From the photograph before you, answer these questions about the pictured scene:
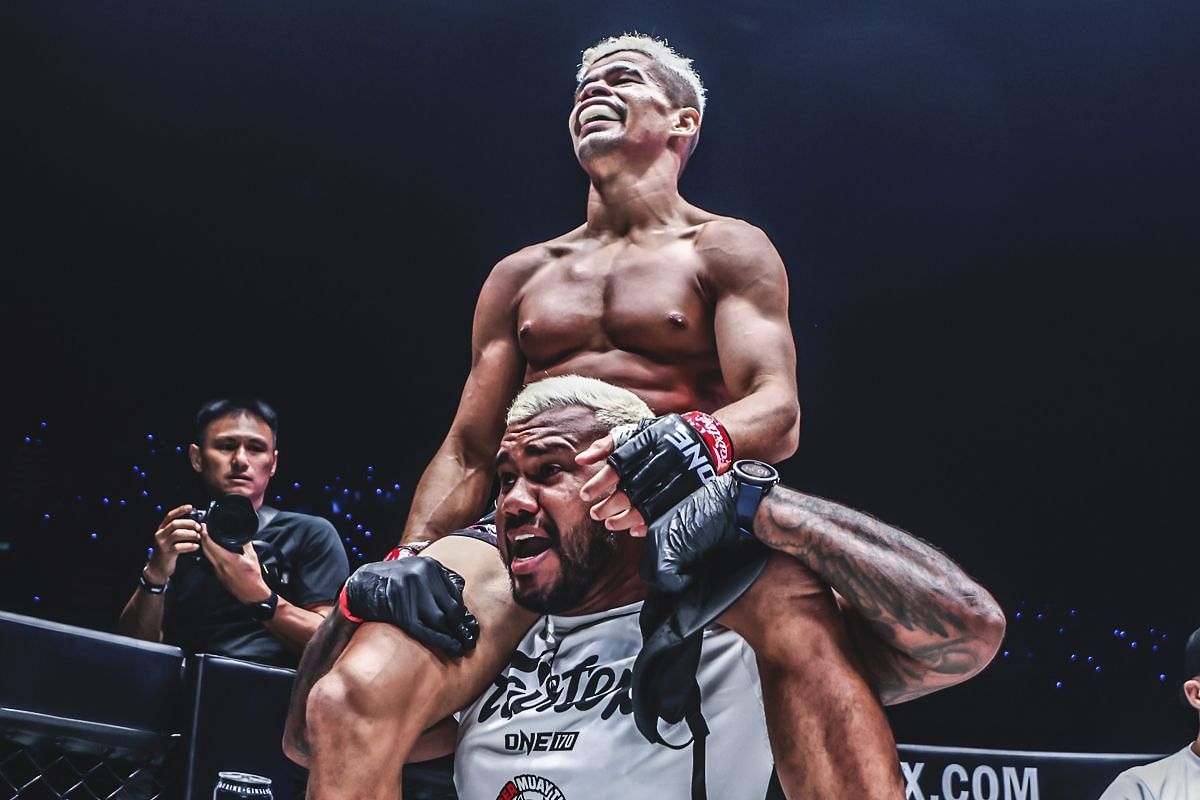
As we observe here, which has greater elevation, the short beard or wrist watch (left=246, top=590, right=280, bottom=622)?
the short beard

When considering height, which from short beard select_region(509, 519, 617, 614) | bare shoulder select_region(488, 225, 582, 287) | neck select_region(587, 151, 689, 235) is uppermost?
neck select_region(587, 151, 689, 235)

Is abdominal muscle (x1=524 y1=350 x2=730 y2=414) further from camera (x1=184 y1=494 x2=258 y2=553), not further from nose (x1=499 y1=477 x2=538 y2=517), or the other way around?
camera (x1=184 y1=494 x2=258 y2=553)

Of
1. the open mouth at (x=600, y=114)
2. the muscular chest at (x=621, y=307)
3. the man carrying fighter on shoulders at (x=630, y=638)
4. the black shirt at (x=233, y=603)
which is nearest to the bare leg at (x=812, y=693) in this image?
the man carrying fighter on shoulders at (x=630, y=638)

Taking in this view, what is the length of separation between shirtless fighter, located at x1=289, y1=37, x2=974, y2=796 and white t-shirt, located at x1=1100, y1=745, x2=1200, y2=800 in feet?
4.30

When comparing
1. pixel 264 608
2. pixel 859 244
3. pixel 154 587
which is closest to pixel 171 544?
pixel 154 587

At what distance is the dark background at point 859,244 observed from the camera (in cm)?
416

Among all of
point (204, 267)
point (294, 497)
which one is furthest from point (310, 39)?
point (294, 497)

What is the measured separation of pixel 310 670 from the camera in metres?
1.71

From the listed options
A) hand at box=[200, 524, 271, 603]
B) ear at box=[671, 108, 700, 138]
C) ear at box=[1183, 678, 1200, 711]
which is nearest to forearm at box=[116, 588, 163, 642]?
hand at box=[200, 524, 271, 603]

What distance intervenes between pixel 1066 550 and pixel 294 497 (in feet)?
9.05

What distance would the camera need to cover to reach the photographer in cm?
253

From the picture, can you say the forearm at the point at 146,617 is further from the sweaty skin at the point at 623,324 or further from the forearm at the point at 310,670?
the forearm at the point at 310,670

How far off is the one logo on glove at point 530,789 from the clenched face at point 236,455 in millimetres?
1433

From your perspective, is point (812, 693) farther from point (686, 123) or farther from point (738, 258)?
point (686, 123)
